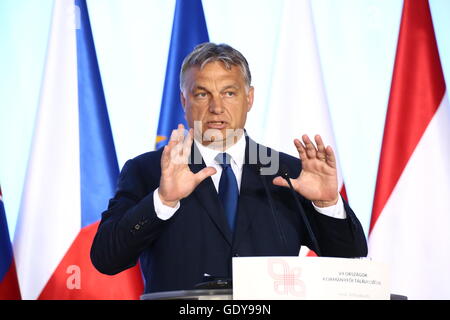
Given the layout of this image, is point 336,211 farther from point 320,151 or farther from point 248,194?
point 248,194

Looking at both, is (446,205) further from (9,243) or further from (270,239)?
(9,243)

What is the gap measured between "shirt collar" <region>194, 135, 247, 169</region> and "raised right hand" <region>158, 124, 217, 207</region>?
18.4 inches

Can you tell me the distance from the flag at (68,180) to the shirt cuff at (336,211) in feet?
5.28

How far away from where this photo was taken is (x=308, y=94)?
3770mm

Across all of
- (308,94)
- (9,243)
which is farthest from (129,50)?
(9,243)

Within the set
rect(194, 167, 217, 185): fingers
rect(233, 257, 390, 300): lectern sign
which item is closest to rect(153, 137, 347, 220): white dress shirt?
rect(194, 167, 217, 185): fingers

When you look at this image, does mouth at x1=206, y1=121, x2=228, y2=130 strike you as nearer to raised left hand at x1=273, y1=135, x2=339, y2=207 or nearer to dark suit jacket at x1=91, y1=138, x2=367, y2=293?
dark suit jacket at x1=91, y1=138, x2=367, y2=293

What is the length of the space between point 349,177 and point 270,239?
1768mm

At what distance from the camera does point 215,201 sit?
7.41 feet

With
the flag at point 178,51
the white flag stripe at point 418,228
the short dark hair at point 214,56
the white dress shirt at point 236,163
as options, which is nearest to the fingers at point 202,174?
the white dress shirt at point 236,163

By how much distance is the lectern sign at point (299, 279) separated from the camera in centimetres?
141

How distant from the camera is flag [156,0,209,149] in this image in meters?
3.57

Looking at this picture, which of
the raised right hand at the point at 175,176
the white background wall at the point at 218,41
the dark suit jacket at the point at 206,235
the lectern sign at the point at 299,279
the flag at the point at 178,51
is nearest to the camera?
the lectern sign at the point at 299,279

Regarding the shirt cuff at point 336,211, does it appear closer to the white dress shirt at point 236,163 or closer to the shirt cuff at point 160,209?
the white dress shirt at point 236,163
